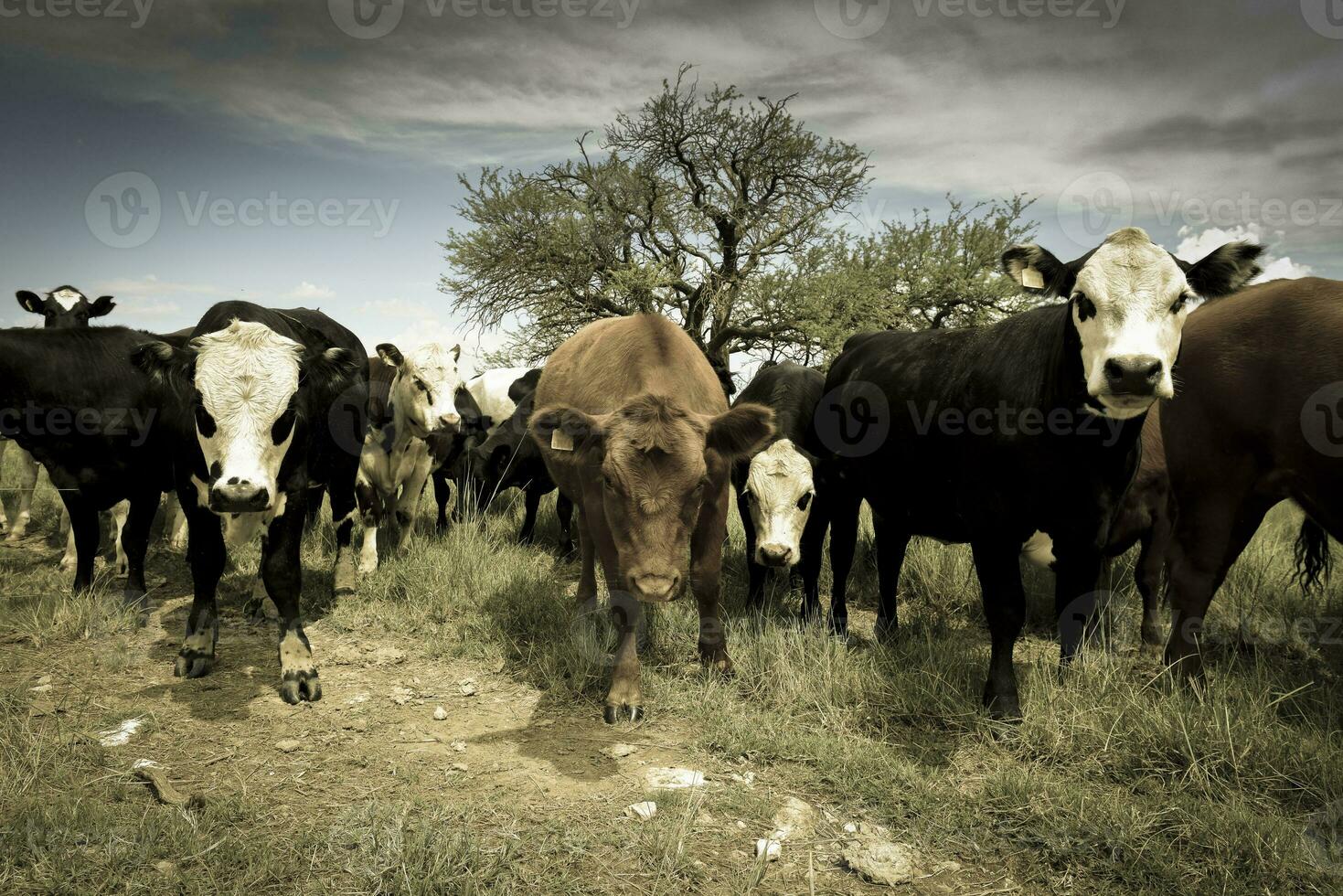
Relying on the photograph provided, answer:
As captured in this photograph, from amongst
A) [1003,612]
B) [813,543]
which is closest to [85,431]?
[813,543]

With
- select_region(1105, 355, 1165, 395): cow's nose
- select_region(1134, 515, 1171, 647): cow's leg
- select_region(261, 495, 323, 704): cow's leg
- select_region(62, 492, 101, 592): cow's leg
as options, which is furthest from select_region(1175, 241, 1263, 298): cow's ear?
select_region(62, 492, 101, 592): cow's leg

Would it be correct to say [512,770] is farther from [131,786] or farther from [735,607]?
[735,607]

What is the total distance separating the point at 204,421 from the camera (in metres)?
3.85

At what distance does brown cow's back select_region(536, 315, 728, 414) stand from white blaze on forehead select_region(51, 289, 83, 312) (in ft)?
26.3

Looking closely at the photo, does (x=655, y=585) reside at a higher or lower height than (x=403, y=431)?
lower

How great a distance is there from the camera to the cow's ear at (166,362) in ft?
13.0

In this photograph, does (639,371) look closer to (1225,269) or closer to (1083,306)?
(1083,306)

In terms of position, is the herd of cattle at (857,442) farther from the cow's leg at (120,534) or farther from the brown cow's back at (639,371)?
the cow's leg at (120,534)

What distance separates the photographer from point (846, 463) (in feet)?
17.3

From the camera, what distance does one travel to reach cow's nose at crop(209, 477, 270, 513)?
3.53 m

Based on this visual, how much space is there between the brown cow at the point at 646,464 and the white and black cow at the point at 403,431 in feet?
7.53

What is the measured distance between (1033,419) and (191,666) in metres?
4.89

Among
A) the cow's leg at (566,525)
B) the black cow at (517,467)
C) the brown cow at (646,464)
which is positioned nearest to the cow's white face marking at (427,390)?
the black cow at (517,467)

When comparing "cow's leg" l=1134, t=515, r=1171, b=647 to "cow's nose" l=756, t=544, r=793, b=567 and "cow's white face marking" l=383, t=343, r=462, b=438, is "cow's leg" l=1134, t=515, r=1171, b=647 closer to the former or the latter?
"cow's nose" l=756, t=544, r=793, b=567
